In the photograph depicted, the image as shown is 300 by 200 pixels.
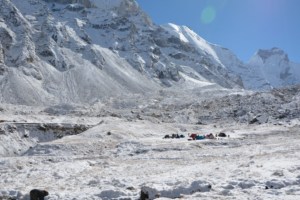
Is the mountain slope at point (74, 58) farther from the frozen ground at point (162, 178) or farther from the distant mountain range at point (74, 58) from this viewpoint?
the frozen ground at point (162, 178)

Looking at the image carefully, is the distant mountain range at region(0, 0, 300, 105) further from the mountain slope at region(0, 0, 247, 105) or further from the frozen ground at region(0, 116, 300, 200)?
the frozen ground at region(0, 116, 300, 200)

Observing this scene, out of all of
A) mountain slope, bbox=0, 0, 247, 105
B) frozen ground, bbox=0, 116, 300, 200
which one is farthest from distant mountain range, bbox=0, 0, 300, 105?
frozen ground, bbox=0, 116, 300, 200

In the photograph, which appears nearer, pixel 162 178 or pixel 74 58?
pixel 162 178

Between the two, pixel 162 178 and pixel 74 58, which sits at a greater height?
pixel 74 58

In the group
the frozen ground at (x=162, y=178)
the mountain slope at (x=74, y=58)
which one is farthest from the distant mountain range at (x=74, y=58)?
the frozen ground at (x=162, y=178)

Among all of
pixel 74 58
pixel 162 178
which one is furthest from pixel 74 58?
pixel 162 178

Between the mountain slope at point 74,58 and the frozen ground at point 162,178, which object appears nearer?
the frozen ground at point 162,178

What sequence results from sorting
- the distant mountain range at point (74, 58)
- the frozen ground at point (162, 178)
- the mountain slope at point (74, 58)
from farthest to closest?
the mountain slope at point (74, 58) → the distant mountain range at point (74, 58) → the frozen ground at point (162, 178)

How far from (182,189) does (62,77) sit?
334ft

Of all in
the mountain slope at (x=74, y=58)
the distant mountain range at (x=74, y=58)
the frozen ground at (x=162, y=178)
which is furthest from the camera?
the mountain slope at (x=74, y=58)

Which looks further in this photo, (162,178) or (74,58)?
(74,58)

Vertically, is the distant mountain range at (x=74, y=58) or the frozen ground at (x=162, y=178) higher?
the distant mountain range at (x=74, y=58)

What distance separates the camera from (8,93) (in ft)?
256

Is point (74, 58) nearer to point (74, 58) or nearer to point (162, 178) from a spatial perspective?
point (74, 58)
